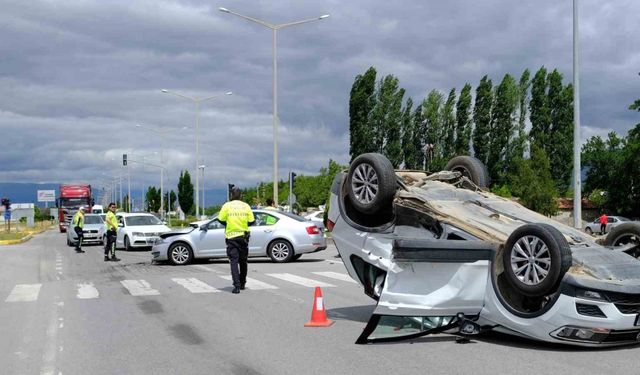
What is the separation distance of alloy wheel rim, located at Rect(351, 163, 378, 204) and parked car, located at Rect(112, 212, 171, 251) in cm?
1834

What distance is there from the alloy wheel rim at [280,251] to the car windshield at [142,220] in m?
9.43

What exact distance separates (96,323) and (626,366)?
21.0ft

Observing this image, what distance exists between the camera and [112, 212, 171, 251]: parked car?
2702 centimetres

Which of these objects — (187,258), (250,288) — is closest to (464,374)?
(250,288)

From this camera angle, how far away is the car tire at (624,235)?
8484 millimetres

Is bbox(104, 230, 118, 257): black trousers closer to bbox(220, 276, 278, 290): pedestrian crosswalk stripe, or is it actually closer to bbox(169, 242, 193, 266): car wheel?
bbox(169, 242, 193, 266): car wheel

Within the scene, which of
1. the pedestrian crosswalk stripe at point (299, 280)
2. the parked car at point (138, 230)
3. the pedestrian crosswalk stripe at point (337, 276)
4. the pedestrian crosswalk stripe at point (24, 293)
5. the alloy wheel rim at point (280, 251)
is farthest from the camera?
the parked car at point (138, 230)

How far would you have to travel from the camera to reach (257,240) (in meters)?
19.6

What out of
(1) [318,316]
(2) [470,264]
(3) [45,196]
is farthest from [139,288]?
(3) [45,196]

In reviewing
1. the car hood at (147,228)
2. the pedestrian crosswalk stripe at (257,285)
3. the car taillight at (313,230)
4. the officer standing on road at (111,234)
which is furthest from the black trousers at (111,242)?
the pedestrian crosswalk stripe at (257,285)

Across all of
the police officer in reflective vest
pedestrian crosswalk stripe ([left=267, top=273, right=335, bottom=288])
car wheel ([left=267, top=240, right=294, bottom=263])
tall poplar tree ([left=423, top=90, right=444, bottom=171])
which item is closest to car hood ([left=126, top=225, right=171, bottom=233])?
car wheel ([left=267, top=240, right=294, bottom=263])

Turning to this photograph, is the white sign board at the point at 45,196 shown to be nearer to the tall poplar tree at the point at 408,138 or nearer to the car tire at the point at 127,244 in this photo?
the tall poplar tree at the point at 408,138

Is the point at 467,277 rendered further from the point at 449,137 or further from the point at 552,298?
the point at 449,137

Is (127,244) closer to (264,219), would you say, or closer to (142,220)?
(142,220)
